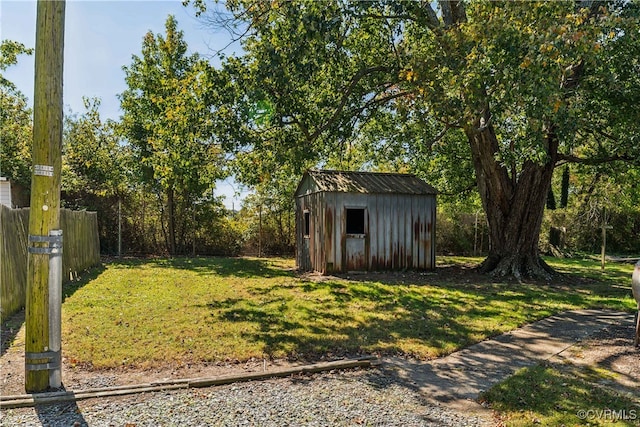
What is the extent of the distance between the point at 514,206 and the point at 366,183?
156 inches

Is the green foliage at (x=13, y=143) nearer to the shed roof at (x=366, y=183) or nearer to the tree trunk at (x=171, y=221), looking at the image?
the tree trunk at (x=171, y=221)

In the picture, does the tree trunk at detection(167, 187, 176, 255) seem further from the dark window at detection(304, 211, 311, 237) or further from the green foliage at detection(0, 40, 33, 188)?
the dark window at detection(304, 211, 311, 237)

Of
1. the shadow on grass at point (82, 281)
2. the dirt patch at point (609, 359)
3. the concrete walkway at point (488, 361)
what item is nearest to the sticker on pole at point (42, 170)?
the concrete walkway at point (488, 361)

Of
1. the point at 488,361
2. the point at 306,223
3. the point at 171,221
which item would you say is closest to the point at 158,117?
the point at 171,221

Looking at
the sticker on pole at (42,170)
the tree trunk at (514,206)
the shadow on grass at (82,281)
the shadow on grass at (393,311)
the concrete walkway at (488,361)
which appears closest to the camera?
the sticker on pole at (42,170)

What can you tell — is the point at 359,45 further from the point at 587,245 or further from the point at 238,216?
the point at 587,245

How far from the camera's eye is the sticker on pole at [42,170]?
3.70m

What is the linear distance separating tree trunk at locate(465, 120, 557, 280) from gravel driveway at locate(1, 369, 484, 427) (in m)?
8.48

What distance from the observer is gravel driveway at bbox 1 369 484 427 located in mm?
3260

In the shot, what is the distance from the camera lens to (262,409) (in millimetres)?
3512

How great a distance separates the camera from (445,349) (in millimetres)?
5285

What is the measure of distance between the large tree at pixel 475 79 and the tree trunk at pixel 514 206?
0.10 ft

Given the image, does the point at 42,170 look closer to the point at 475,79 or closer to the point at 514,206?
the point at 475,79

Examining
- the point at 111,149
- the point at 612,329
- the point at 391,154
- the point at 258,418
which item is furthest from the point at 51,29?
the point at 111,149
